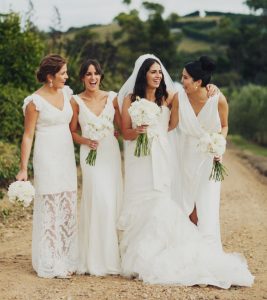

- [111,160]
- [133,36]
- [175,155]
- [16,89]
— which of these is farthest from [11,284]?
[133,36]

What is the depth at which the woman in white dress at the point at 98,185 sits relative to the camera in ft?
25.0

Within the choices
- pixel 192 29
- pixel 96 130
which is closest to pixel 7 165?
pixel 96 130

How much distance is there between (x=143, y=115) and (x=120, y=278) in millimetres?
1709

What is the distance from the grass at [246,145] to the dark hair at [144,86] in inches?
761

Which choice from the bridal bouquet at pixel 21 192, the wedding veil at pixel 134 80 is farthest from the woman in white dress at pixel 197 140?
the bridal bouquet at pixel 21 192

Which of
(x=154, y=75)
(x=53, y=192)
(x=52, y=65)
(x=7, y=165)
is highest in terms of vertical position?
(x=52, y=65)

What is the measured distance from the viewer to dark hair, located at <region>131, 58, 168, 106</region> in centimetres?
759

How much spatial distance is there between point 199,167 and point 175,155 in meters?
0.31

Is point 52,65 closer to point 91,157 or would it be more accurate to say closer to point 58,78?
point 58,78

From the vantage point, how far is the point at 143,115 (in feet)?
24.0

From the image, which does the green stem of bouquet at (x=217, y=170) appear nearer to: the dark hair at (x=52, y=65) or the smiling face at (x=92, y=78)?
the smiling face at (x=92, y=78)

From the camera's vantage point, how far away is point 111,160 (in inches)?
304

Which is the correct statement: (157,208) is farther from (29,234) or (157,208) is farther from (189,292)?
(29,234)

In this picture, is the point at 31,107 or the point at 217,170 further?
the point at 217,170
